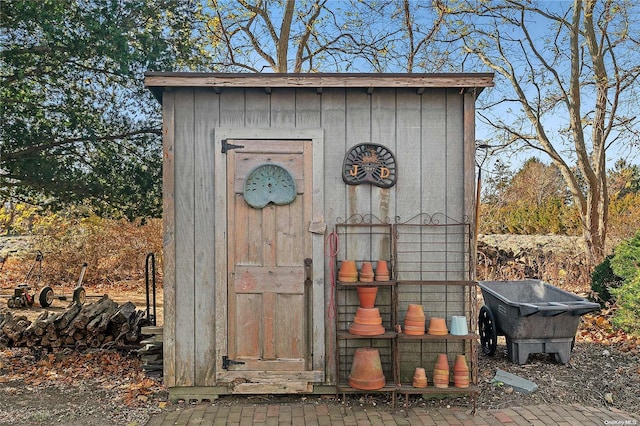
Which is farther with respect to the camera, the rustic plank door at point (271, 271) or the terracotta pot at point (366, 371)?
the rustic plank door at point (271, 271)

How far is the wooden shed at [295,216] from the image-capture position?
3889mm

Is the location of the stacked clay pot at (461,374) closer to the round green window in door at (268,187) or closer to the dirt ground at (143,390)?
the dirt ground at (143,390)

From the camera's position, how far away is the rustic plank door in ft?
12.8

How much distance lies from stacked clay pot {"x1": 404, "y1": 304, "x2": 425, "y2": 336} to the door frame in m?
0.70

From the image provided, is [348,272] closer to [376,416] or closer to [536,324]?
[376,416]

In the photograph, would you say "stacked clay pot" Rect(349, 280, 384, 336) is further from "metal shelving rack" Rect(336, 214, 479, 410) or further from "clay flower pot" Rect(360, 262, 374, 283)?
"metal shelving rack" Rect(336, 214, 479, 410)

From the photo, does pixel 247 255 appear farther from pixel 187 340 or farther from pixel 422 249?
pixel 422 249

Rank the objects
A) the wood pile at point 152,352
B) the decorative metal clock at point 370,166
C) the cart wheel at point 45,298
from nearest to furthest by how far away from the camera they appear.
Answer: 1. the decorative metal clock at point 370,166
2. the wood pile at point 152,352
3. the cart wheel at point 45,298

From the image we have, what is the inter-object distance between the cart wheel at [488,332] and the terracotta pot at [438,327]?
58.5 inches

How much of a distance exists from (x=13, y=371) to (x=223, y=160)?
318 cm

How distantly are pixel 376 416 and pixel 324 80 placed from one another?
2.71 meters

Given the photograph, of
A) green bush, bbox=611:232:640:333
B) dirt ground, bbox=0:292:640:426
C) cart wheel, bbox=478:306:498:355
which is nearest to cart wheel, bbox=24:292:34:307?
dirt ground, bbox=0:292:640:426

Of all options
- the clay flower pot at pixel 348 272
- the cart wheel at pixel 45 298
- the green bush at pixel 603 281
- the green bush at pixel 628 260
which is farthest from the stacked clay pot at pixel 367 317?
the cart wheel at pixel 45 298

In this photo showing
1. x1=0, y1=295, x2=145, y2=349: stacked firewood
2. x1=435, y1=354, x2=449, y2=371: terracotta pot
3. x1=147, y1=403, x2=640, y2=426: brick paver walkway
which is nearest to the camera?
x1=147, y1=403, x2=640, y2=426: brick paver walkway
